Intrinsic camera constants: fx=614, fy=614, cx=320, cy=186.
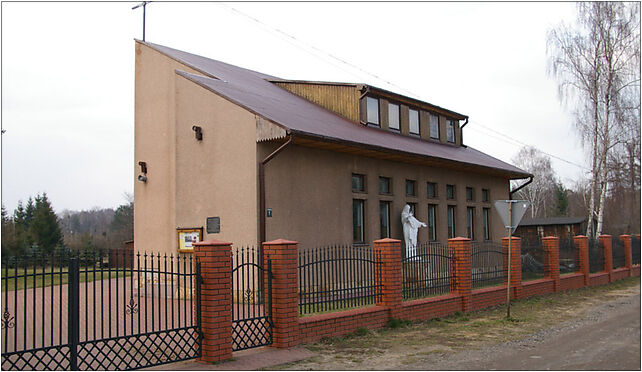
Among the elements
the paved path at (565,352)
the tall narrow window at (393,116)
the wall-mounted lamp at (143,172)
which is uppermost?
the tall narrow window at (393,116)

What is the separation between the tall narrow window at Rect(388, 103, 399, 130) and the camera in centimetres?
2084

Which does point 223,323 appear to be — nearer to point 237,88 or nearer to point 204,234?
point 204,234

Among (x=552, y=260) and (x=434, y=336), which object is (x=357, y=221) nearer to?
(x=552, y=260)

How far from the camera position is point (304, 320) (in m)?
9.91

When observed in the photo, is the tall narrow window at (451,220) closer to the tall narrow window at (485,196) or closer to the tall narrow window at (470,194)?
the tall narrow window at (470,194)

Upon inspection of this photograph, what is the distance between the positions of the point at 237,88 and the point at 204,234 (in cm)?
412

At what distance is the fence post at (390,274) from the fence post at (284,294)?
2486mm

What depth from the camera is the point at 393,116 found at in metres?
21.1

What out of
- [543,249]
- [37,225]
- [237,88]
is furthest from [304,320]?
[37,225]

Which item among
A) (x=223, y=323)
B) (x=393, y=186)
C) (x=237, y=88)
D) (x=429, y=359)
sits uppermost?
(x=237, y=88)

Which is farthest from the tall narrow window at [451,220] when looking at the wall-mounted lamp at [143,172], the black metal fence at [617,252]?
the wall-mounted lamp at [143,172]

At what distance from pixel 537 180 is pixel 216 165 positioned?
5497 cm

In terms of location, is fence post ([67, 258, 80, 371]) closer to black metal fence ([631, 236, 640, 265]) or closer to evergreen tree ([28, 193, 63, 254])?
black metal fence ([631, 236, 640, 265])

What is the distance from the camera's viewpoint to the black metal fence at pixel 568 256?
19391 millimetres
